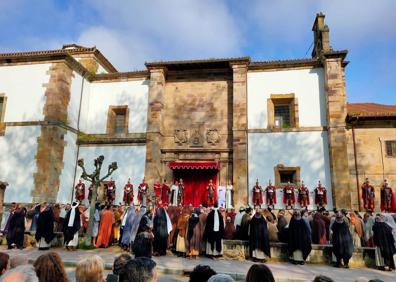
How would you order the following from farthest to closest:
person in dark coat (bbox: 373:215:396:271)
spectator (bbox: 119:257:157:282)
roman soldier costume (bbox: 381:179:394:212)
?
roman soldier costume (bbox: 381:179:394:212) → person in dark coat (bbox: 373:215:396:271) → spectator (bbox: 119:257:157:282)

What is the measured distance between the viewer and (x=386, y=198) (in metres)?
16.4

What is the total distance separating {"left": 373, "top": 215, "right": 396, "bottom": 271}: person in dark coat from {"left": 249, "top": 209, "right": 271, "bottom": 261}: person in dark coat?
329 centimetres

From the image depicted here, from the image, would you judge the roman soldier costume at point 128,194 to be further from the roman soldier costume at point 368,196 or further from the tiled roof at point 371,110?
the tiled roof at point 371,110

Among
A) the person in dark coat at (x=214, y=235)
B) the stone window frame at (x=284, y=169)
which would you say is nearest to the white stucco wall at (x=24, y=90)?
the person in dark coat at (x=214, y=235)

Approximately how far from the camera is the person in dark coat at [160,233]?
11.2 meters

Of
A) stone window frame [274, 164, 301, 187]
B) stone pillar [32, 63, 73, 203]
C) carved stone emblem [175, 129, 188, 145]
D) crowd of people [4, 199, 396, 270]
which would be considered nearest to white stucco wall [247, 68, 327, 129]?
stone window frame [274, 164, 301, 187]

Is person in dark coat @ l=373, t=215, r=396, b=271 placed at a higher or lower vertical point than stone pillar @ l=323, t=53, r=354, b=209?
lower

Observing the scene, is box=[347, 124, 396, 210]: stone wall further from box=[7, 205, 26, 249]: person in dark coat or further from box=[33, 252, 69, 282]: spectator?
box=[33, 252, 69, 282]: spectator

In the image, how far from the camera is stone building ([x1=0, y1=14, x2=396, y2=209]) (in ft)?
58.5

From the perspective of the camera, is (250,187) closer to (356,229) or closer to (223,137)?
(223,137)

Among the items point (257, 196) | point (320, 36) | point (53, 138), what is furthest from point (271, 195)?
point (53, 138)

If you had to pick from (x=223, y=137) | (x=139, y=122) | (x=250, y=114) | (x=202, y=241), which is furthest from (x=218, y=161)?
(x=202, y=241)

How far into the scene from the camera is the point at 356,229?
11984mm

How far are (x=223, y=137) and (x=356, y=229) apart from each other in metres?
9.40
